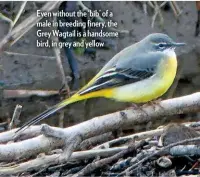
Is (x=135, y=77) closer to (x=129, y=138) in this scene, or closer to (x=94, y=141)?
(x=129, y=138)

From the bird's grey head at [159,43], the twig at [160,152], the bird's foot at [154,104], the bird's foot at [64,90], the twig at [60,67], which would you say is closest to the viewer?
the twig at [160,152]

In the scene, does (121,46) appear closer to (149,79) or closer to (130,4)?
(130,4)

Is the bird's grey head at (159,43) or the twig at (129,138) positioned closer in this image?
the twig at (129,138)

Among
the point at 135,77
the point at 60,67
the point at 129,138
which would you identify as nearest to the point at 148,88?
the point at 135,77

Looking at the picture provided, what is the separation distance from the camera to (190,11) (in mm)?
11586

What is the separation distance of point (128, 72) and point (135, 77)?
76 millimetres

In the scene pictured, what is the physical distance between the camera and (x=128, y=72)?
6680mm

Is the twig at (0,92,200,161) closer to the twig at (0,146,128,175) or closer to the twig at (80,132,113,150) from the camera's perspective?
the twig at (0,146,128,175)

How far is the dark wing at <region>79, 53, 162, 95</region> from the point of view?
253 inches

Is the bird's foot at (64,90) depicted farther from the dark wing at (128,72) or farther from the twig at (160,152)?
the twig at (160,152)

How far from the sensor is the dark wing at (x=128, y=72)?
644cm

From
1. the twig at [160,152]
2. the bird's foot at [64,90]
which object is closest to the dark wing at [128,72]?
the twig at [160,152]

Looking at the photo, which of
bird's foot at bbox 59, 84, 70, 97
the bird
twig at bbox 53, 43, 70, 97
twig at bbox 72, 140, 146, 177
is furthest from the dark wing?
Result: bird's foot at bbox 59, 84, 70, 97

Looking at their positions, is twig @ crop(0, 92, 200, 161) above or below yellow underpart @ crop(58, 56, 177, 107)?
below
